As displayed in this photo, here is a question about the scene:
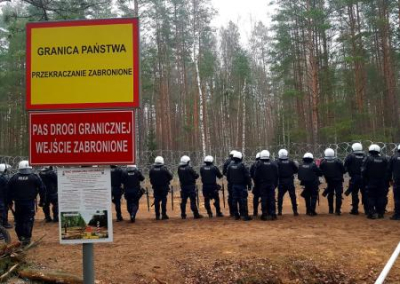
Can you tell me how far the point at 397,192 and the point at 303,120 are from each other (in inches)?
920

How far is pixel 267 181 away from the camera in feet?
38.0

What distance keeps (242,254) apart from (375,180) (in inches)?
218

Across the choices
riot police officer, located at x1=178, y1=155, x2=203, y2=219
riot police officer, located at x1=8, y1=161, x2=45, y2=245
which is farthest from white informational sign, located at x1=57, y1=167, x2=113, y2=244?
riot police officer, located at x1=178, y1=155, x2=203, y2=219

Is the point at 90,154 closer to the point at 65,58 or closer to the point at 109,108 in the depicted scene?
the point at 109,108

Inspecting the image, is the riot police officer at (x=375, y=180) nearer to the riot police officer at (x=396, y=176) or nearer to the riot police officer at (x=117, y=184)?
the riot police officer at (x=396, y=176)

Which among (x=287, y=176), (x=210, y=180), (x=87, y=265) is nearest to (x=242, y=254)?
(x=87, y=265)

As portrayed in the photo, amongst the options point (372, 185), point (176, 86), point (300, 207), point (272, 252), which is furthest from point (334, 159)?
point (176, 86)

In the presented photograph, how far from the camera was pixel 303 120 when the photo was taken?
1325 inches

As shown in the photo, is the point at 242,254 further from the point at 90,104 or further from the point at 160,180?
the point at 160,180

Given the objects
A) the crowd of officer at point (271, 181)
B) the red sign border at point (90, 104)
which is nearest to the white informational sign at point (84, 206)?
the red sign border at point (90, 104)

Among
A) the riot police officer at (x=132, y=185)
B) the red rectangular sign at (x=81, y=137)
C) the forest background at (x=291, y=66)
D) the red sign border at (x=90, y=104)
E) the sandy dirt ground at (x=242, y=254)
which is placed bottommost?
the sandy dirt ground at (x=242, y=254)

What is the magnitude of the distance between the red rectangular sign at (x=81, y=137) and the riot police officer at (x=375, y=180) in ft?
30.0

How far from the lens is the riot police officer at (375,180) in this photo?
1104cm

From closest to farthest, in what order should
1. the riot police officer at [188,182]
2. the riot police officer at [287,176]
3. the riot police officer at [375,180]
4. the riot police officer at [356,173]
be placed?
the riot police officer at [375,180], the riot police officer at [356,173], the riot police officer at [287,176], the riot police officer at [188,182]
